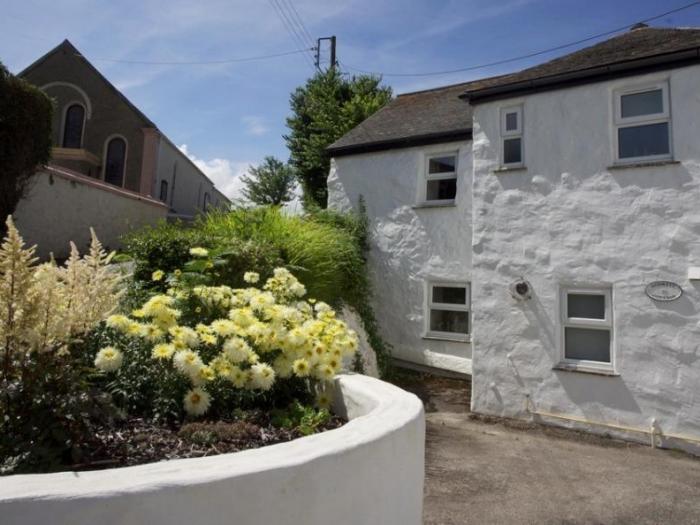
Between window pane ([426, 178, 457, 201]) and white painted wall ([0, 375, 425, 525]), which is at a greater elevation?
window pane ([426, 178, 457, 201])

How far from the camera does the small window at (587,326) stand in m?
7.49

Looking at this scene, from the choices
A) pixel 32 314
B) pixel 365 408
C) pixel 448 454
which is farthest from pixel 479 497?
pixel 32 314

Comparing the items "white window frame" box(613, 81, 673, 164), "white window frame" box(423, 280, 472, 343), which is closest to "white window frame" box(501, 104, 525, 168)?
"white window frame" box(613, 81, 673, 164)

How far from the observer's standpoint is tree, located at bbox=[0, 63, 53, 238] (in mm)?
10594

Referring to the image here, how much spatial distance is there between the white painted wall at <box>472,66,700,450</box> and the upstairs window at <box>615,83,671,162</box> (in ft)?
0.50

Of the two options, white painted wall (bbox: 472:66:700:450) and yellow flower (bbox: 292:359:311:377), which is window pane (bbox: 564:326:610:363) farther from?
yellow flower (bbox: 292:359:311:377)

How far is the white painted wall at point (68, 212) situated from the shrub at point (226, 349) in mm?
10545

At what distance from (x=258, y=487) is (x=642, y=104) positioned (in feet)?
27.1

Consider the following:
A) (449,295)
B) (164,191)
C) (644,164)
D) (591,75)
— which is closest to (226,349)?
(644,164)

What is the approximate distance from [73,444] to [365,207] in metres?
9.91

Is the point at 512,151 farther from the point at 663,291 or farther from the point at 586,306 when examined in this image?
the point at 663,291

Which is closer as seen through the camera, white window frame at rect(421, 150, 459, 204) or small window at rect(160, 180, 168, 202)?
white window frame at rect(421, 150, 459, 204)

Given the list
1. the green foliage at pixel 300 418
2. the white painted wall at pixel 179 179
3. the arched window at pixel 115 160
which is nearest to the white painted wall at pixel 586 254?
the green foliage at pixel 300 418

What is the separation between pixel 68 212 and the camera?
13922 millimetres
